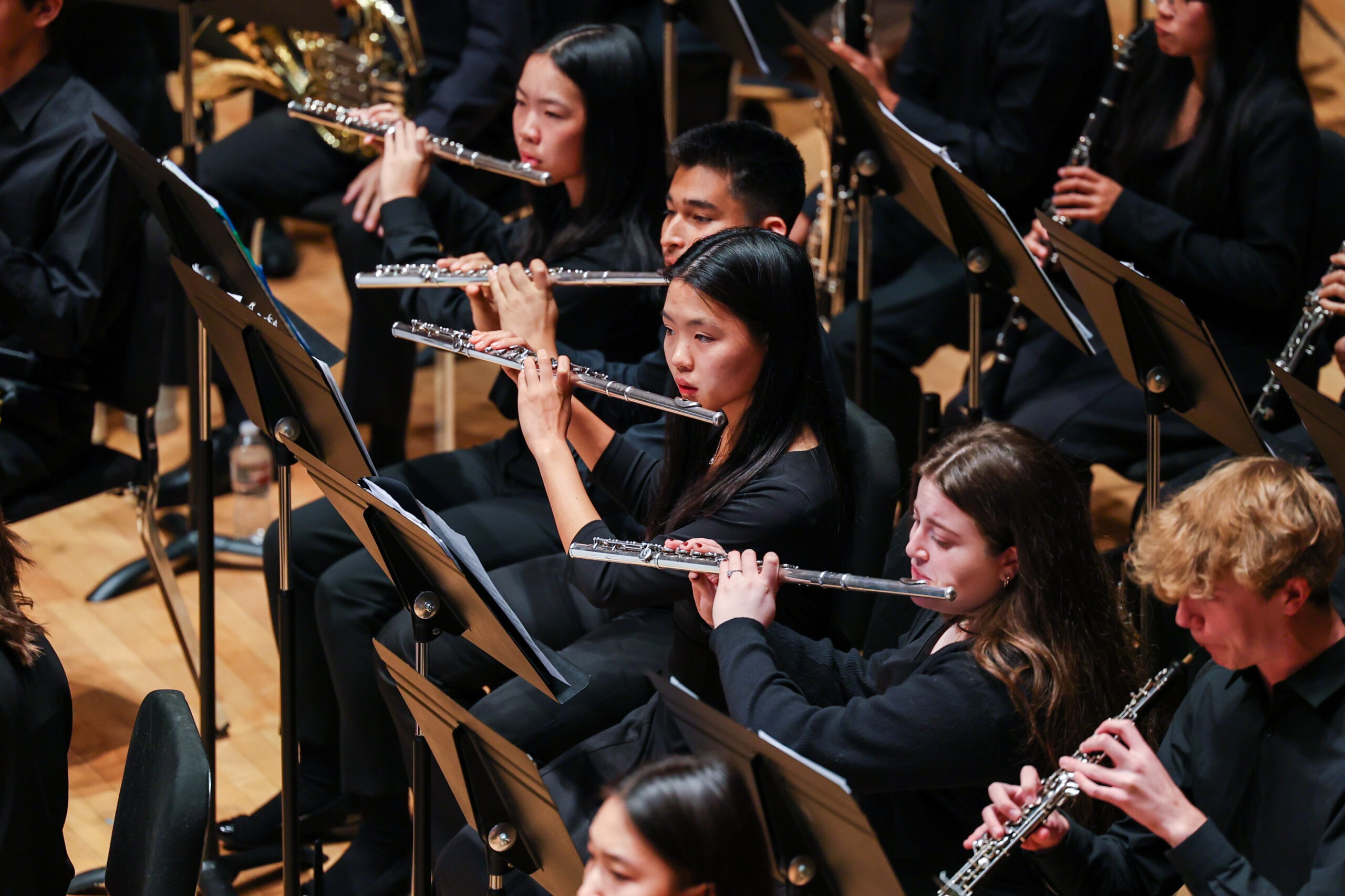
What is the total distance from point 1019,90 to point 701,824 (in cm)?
231

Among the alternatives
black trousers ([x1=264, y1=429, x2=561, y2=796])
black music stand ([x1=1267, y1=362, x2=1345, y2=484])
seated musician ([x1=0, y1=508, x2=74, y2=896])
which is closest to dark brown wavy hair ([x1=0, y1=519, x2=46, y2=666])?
seated musician ([x1=0, y1=508, x2=74, y2=896])

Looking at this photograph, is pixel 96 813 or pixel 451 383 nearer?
pixel 96 813

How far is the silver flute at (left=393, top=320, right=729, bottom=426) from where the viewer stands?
2.10 meters

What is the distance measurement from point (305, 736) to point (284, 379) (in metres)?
0.91

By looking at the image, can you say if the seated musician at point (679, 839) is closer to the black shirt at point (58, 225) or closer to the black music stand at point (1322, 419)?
the black music stand at point (1322, 419)

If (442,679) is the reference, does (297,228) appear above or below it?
below

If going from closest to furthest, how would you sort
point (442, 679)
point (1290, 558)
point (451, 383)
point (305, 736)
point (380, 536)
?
point (1290, 558) → point (380, 536) → point (442, 679) → point (305, 736) → point (451, 383)

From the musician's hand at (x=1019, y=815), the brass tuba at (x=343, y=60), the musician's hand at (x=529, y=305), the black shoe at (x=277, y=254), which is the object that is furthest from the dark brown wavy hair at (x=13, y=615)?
the black shoe at (x=277, y=254)

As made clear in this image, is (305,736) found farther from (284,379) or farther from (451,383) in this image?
(451,383)

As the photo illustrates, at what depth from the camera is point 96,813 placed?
8.91 feet

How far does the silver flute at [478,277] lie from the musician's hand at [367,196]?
585 mm

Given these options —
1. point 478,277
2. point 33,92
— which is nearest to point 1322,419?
point 478,277

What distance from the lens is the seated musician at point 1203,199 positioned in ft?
9.16

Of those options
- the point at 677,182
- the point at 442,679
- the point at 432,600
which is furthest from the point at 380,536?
the point at 677,182
